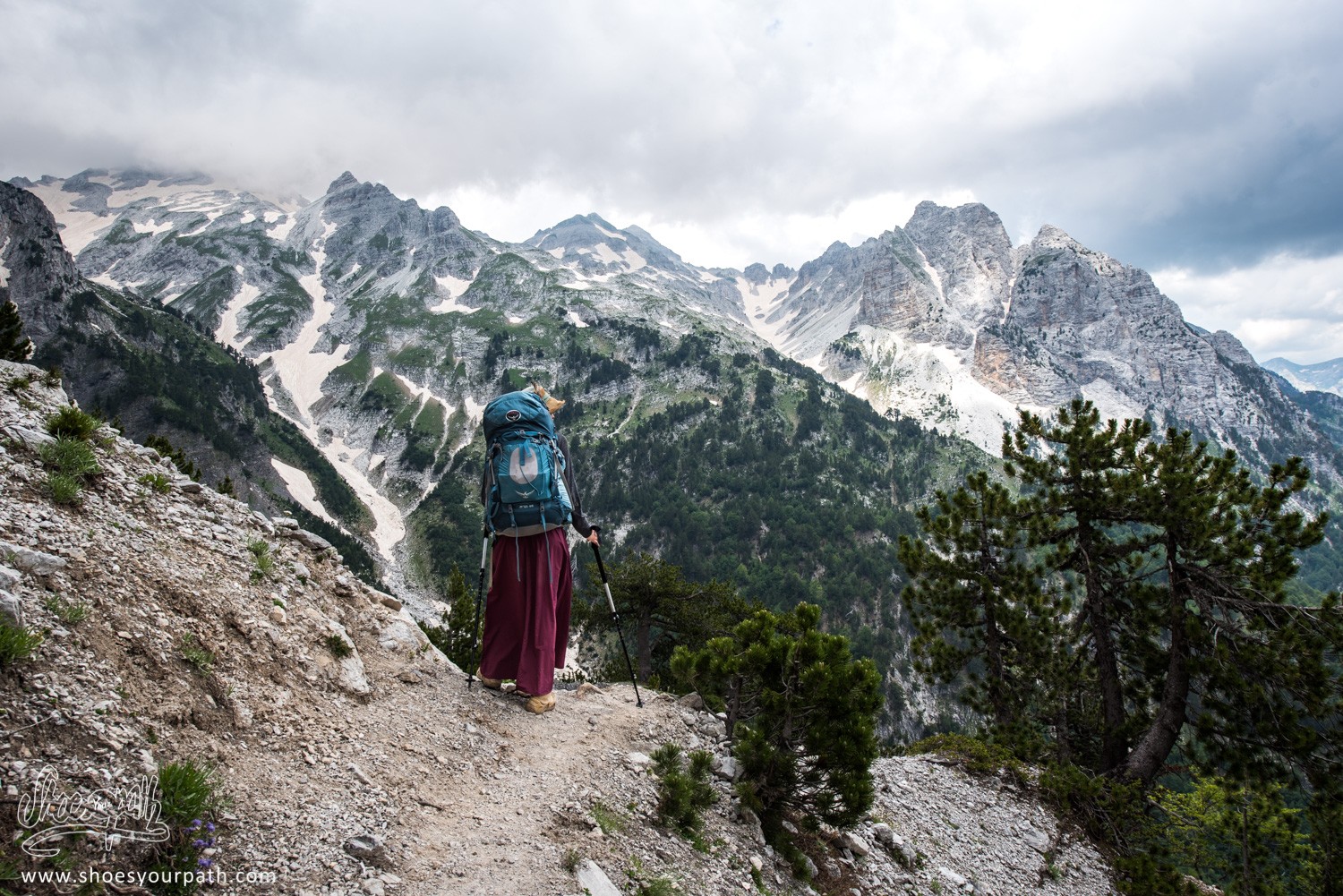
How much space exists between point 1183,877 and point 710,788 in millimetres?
10225

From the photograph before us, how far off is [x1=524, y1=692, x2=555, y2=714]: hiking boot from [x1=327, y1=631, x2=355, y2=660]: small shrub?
2.50 metres

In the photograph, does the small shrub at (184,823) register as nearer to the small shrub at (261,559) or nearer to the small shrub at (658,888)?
the small shrub at (658,888)

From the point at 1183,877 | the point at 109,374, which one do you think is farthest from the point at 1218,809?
the point at 109,374

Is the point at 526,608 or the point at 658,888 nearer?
the point at 658,888

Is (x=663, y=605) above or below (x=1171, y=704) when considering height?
below

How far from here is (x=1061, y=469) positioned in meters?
14.3

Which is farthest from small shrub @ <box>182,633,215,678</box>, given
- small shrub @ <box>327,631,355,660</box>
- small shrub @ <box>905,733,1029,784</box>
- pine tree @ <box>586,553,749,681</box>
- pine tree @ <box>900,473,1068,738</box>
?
pine tree @ <box>586,553,749,681</box>

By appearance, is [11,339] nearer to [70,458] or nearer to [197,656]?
[70,458]

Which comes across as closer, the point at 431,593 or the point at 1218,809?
the point at 1218,809

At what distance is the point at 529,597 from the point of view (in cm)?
832

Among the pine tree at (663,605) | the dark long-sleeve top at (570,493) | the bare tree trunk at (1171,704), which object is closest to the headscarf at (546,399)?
the dark long-sleeve top at (570,493)

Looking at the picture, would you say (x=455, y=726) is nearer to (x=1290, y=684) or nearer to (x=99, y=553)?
(x=99, y=553)

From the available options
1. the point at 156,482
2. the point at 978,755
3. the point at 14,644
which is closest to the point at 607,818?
the point at 14,644

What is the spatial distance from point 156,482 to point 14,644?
13.5 feet
